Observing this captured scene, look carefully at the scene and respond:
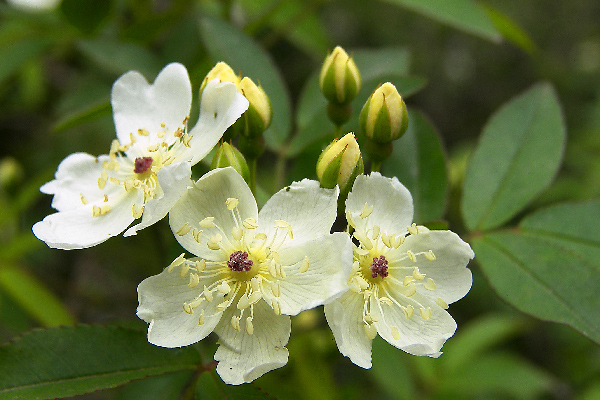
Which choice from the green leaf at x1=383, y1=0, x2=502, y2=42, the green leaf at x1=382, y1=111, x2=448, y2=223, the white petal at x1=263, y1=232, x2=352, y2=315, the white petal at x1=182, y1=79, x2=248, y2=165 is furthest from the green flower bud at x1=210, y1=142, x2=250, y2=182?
the green leaf at x1=383, y1=0, x2=502, y2=42

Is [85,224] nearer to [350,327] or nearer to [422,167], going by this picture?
[350,327]

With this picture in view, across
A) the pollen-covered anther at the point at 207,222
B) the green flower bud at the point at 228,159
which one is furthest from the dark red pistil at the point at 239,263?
the green flower bud at the point at 228,159

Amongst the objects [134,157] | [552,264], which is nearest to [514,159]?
[552,264]

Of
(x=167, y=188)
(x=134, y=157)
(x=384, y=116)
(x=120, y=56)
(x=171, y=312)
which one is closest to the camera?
(x=167, y=188)

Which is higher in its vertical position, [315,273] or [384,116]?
[384,116]

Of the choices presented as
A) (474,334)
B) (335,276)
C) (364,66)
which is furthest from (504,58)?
(335,276)
